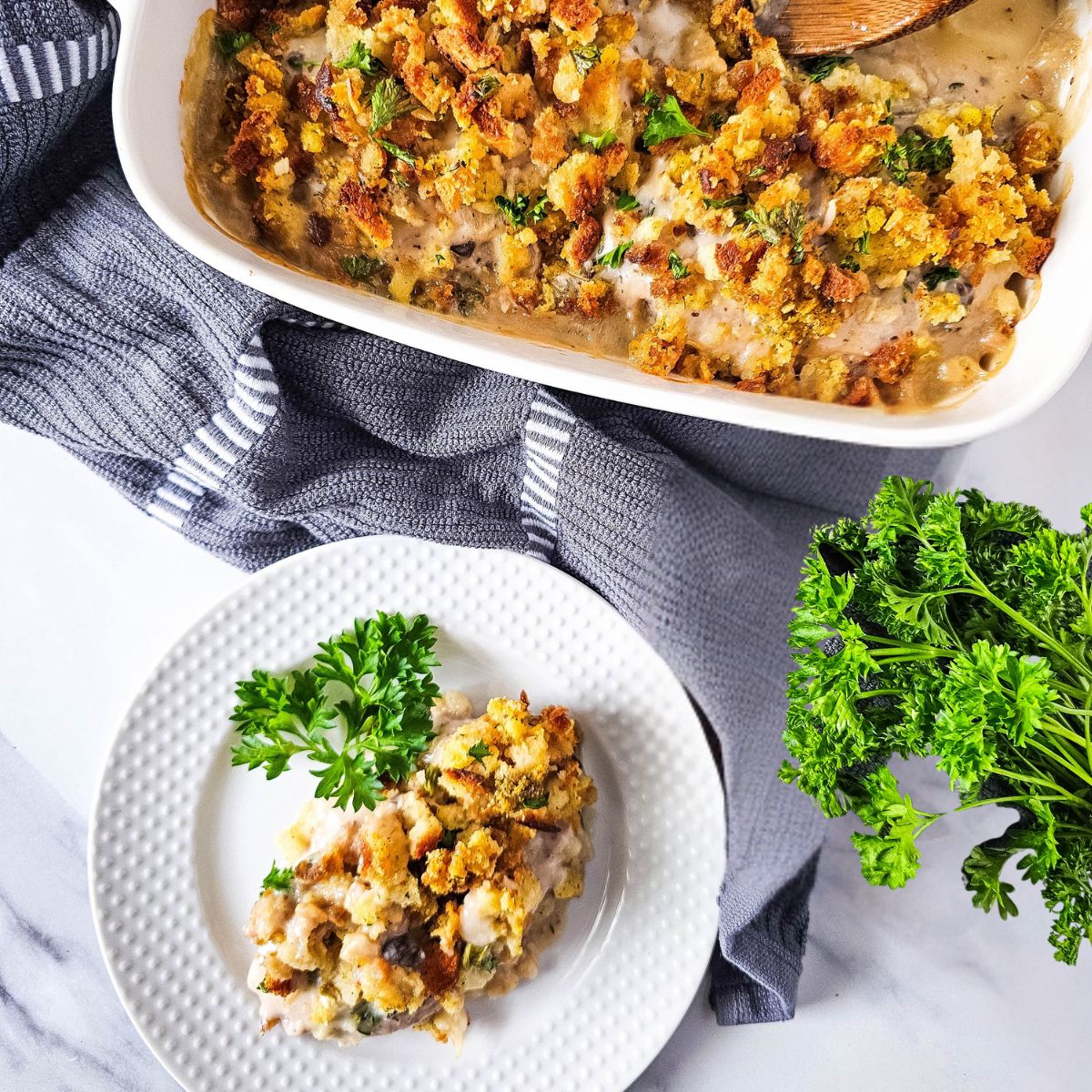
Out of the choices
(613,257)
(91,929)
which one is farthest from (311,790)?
(613,257)

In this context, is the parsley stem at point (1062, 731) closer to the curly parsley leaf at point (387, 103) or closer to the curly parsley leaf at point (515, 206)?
the curly parsley leaf at point (515, 206)

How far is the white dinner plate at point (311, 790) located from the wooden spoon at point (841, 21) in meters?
0.85

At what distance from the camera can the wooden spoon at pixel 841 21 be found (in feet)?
4.44

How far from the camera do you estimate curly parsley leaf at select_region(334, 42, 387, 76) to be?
1310 millimetres

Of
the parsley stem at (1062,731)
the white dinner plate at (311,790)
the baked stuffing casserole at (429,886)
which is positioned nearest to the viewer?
the parsley stem at (1062,731)

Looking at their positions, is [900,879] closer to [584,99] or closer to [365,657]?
[365,657]

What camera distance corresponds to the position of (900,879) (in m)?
1.40

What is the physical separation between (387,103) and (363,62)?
0.20 feet

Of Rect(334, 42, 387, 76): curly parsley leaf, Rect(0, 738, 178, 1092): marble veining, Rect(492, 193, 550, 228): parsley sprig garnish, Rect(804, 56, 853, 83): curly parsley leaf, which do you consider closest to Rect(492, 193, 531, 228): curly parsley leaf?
Rect(492, 193, 550, 228): parsley sprig garnish

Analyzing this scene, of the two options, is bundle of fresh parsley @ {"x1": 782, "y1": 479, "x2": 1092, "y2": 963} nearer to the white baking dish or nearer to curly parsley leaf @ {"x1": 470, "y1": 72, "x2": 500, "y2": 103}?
the white baking dish

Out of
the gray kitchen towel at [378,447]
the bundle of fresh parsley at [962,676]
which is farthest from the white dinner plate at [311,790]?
the bundle of fresh parsley at [962,676]

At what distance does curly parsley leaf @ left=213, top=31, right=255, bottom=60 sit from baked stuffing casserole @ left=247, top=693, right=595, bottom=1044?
102 centimetres

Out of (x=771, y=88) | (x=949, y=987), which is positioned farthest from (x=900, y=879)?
(x=771, y=88)

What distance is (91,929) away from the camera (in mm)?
1799
